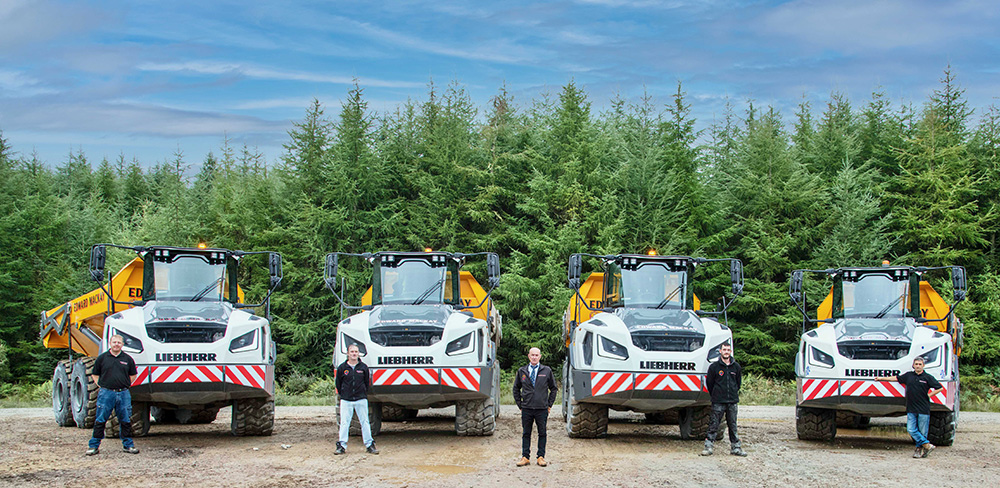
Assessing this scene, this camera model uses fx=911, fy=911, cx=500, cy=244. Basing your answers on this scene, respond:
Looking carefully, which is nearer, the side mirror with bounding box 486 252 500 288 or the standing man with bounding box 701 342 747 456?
the standing man with bounding box 701 342 747 456

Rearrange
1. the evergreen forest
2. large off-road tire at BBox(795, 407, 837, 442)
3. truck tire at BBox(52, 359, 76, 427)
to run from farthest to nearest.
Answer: the evergreen forest, truck tire at BBox(52, 359, 76, 427), large off-road tire at BBox(795, 407, 837, 442)

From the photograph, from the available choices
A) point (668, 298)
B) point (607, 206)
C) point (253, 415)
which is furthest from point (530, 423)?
point (607, 206)

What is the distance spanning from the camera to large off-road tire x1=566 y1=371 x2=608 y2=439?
15.0 metres

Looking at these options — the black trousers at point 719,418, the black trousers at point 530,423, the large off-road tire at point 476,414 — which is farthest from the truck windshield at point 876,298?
the black trousers at point 530,423

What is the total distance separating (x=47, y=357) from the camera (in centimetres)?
3869

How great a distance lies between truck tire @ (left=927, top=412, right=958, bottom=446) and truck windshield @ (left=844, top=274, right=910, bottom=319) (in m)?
1.75

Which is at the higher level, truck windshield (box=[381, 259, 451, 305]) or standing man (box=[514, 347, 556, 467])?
truck windshield (box=[381, 259, 451, 305])

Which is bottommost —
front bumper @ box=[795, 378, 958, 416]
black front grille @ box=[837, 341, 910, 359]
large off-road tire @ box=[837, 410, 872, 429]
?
large off-road tire @ box=[837, 410, 872, 429]

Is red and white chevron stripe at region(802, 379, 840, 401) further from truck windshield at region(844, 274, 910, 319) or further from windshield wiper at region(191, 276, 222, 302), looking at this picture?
windshield wiper at region(191, 276, 222, 302)

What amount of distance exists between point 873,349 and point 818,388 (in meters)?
1.03

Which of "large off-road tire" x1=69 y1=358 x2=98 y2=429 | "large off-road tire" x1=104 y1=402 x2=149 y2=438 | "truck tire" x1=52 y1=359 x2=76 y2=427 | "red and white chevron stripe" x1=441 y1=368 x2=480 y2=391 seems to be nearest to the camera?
"red and white chevron stripe" x1=441 y1=368 x2=480 y2=391

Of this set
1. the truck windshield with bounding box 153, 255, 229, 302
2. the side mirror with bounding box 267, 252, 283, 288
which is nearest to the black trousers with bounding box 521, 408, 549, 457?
the side mirror with bounding box 267, 252, 283, 288

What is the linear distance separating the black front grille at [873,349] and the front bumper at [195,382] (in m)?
9.10

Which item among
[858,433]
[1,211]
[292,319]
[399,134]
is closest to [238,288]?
[858,433]
